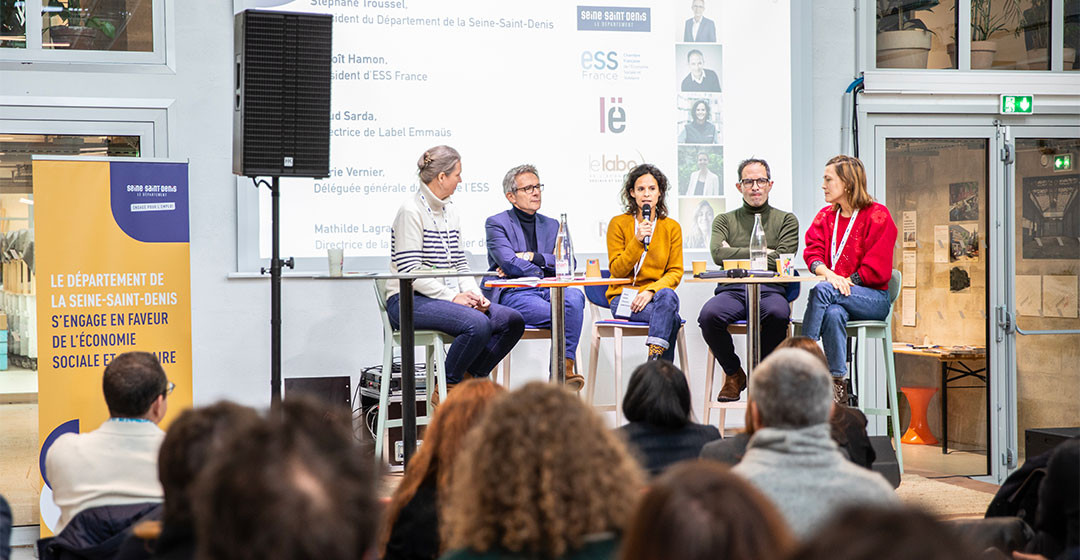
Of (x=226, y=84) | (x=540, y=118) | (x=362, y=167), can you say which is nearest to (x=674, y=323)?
(x=540, y=118)

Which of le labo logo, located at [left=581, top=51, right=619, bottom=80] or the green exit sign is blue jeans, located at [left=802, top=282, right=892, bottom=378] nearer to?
le labo logo, located at [left=581, top=51, right=619, bottom=80]

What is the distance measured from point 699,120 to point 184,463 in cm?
454

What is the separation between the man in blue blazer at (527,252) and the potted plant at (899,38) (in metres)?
2.43

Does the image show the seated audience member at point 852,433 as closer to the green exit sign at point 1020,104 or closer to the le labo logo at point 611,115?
the le labo logo at point 611,115

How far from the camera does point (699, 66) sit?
5.74 m

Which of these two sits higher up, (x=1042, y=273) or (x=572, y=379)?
(x=1042, y=273)

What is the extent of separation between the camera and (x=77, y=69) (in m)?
4.88

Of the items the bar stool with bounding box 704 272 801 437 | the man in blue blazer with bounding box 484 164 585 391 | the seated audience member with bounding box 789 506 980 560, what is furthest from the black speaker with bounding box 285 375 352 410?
the seated audience member with bounding box 789 506 980 560

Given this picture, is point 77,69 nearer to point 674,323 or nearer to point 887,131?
point 674,323

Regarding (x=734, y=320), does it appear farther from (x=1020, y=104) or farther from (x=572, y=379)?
(x=1020, y=104)

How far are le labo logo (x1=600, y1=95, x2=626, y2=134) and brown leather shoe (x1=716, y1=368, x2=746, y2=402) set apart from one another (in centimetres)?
152

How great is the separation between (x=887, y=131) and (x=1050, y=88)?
115cm

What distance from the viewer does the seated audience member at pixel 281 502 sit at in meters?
1.00

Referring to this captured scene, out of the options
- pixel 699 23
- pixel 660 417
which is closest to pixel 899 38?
pixel 699 23
